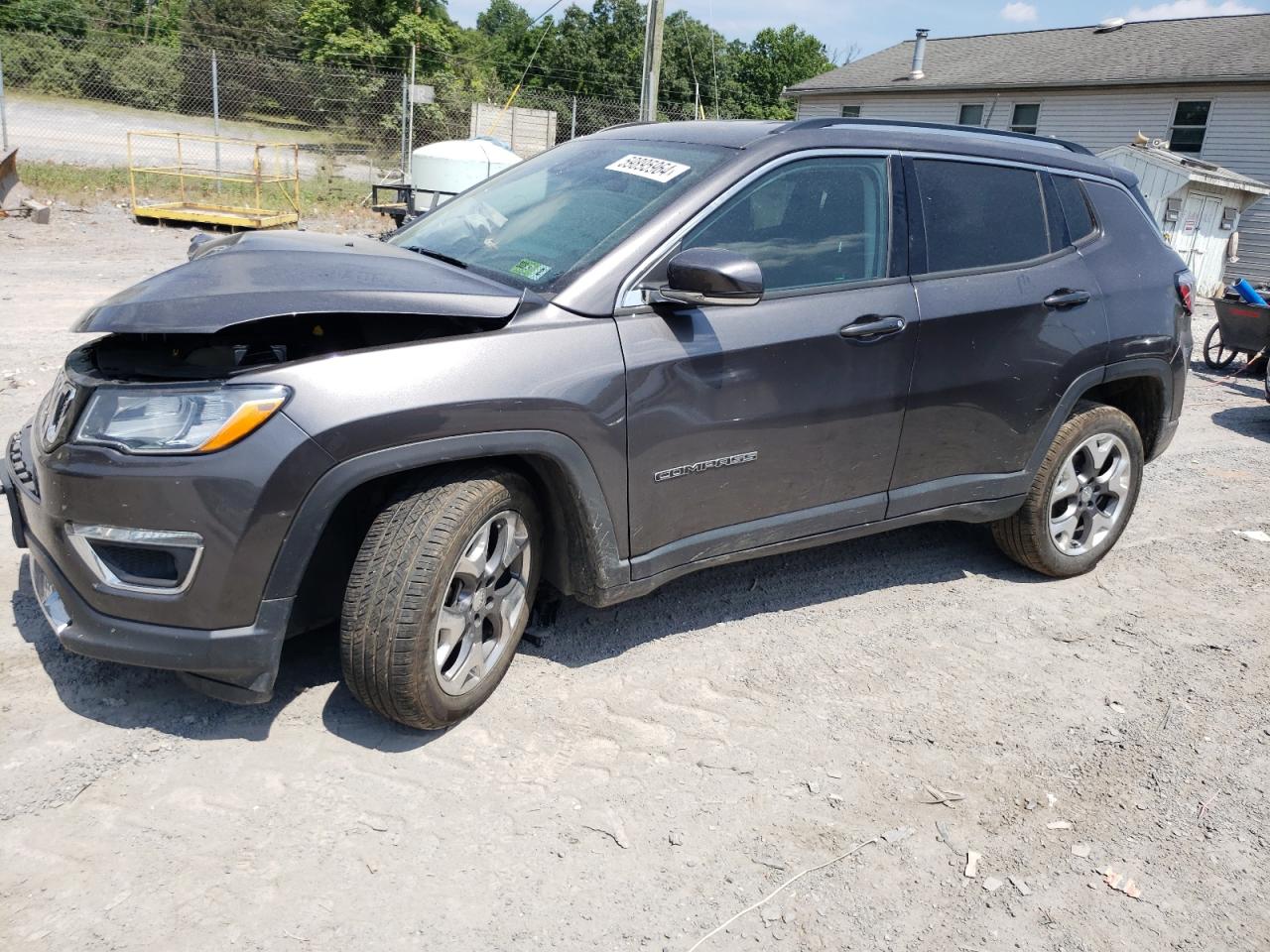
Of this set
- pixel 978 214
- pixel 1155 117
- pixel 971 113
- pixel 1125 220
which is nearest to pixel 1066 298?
pixel 978 214

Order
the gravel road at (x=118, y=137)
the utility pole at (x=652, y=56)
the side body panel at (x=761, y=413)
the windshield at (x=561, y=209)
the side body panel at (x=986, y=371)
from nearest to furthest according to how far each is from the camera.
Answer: the side body panel at (x=761, y=413) < the windshield at (x=561, y=209) < the side body panel at (x=986, y=371) < the utility pole at (x=652, y=56) < the gravel road at (x=118, y=137)

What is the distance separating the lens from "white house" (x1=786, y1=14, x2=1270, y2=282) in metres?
24.5

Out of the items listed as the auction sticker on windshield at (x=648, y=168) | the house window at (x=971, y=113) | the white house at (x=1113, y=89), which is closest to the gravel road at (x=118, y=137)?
the white house at (x=1113, y=89)

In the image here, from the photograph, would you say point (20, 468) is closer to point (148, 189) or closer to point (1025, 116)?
point (148, 189)

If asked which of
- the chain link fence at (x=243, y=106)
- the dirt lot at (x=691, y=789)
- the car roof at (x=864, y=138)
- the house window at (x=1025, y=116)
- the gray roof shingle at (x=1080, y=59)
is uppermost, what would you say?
the gray roof shingle at (x=1080, y=59)

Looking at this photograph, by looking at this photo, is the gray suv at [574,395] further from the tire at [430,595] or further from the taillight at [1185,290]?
the taillight at [1185,290]

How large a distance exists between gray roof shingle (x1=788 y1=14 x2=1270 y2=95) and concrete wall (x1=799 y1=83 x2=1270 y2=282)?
432 millimetres

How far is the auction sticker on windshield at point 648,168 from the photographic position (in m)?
3.55

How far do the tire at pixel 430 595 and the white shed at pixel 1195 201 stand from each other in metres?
19.9

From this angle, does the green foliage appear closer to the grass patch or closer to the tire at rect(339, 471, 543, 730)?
the grass patch

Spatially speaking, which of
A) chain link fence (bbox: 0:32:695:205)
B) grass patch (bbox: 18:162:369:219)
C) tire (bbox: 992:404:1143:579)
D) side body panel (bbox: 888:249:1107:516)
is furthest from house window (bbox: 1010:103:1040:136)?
side body panel (bbox: 888:249:1107:516)

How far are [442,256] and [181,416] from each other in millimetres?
1341

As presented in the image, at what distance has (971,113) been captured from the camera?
3106cm

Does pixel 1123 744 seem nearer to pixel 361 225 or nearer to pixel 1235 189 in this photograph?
pixel 361 225
